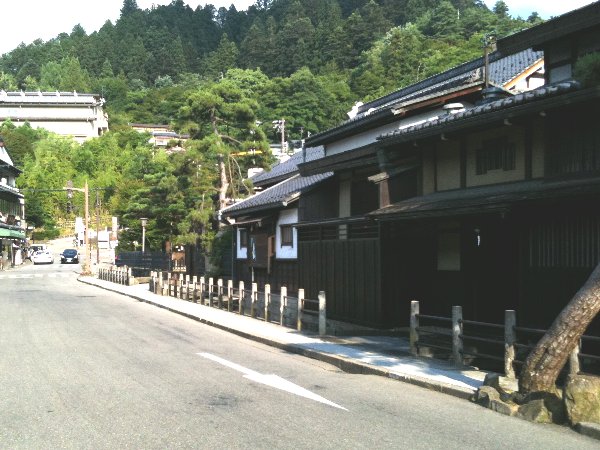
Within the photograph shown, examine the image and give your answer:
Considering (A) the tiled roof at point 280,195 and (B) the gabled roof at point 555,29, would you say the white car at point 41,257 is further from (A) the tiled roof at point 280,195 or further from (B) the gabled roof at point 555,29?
(B) the gabled roof at point 555,29

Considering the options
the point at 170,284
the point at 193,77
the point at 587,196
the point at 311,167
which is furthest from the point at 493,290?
the point at 193,77

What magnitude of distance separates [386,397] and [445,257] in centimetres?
704

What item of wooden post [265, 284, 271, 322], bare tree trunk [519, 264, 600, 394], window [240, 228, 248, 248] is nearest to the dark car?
window [240, 228, 248, 248]

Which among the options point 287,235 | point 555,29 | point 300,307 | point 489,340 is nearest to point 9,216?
point 287,235

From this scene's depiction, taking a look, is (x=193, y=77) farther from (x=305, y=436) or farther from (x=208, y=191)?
(x=305, y=436)

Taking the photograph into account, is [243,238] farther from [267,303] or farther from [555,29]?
[555,29]

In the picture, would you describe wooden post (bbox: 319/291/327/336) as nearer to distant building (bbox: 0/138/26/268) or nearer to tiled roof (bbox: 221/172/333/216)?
tiled roof (bbox: 221/172/333/216)

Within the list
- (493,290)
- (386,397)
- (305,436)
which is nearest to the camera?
(305,436)

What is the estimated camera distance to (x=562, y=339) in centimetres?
818

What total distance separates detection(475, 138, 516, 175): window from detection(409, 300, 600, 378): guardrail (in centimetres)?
339

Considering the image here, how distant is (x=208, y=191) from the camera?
32812 mm

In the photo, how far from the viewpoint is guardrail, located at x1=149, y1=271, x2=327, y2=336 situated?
56.0 ft

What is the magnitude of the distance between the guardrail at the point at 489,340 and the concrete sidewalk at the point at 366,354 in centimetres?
32

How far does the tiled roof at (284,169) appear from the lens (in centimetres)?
2872
